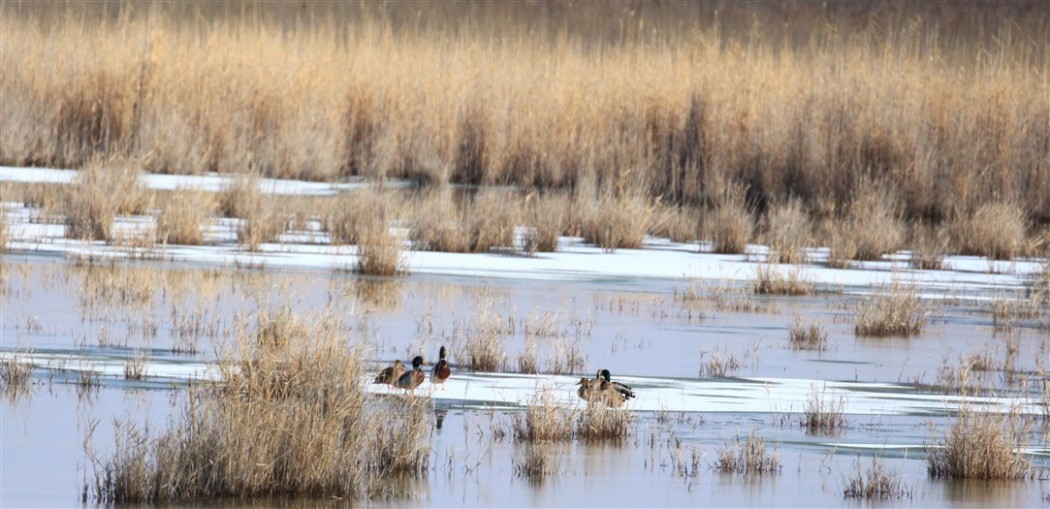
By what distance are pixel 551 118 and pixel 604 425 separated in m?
14.7

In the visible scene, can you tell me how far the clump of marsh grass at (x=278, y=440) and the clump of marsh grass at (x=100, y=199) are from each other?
290 inches

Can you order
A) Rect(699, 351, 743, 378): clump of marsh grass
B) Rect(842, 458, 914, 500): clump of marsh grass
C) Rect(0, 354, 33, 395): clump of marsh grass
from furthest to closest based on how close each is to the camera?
Rect(699, 351, 743, 378): clump of marsh grass → Rect(0, 354, 33, 395): clump of marsh grass → Rect(842, 458, 914, 500): clump of marsh grass

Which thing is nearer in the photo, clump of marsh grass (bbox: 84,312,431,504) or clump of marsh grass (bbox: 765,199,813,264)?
clump of marsh grass (bbox: 84,312,431,504)

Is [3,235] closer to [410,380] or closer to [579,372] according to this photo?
[579,372]

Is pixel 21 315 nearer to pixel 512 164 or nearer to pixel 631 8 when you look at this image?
pixel 512 164

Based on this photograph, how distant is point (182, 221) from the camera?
14594mm

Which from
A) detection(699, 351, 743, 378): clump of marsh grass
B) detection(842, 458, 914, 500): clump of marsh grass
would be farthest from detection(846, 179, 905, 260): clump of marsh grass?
detection(842, 458, 914, 500): clump of marsh grass

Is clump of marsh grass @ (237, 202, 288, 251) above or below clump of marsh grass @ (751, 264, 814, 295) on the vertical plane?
above

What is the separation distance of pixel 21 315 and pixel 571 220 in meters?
8.10

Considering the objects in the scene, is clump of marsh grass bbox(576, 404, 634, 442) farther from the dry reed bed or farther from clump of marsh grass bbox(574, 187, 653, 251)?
the dry reed bed

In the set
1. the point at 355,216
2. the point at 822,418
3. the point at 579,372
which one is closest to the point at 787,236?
the point at 355,216

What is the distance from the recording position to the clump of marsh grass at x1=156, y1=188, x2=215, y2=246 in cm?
1450

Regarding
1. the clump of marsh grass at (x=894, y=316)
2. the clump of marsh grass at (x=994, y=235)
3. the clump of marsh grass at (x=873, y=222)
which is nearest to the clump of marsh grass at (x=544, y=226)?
the clump of marsh grass at (x=873, y=222)

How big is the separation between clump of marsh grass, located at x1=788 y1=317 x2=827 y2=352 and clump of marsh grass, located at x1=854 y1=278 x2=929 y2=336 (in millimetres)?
628
